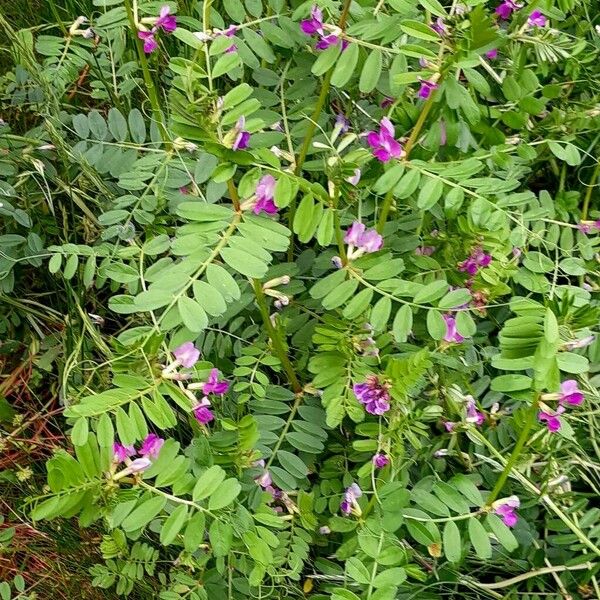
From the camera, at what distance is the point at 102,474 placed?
94 centimetres

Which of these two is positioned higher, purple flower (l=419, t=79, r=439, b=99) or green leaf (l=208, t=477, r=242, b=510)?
purple flower (l=419, t=79, r=439, b=99)

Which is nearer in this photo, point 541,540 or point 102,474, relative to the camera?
point 102,474

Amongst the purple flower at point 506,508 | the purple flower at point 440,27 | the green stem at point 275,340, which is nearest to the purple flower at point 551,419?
the purple flower at point 506,508

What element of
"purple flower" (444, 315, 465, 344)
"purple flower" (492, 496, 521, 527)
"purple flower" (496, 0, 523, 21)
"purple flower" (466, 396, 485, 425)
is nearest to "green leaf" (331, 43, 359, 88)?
"purple flower" (496, 0, 523, 21)

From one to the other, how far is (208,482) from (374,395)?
0.82 ft

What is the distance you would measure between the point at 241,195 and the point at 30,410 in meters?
0.90

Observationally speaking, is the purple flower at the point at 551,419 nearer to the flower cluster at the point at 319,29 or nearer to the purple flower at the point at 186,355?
the purple flower at the point at 186,355

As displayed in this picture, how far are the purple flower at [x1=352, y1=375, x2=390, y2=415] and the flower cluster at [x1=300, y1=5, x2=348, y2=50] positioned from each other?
0.45 metres

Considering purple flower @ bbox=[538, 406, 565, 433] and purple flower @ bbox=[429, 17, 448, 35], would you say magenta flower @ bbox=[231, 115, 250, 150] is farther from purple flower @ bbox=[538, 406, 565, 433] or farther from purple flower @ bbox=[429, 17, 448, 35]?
purple flower @ bbox=[538, 406, 565, 433]

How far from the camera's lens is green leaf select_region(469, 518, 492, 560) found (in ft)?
3.27

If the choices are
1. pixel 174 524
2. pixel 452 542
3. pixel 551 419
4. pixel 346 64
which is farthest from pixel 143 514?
pixel 346 64

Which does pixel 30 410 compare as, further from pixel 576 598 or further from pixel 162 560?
pixel 576 598

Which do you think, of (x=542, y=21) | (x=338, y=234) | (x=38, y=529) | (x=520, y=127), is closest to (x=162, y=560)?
(x=38, y=529)

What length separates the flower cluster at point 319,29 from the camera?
1042mm
